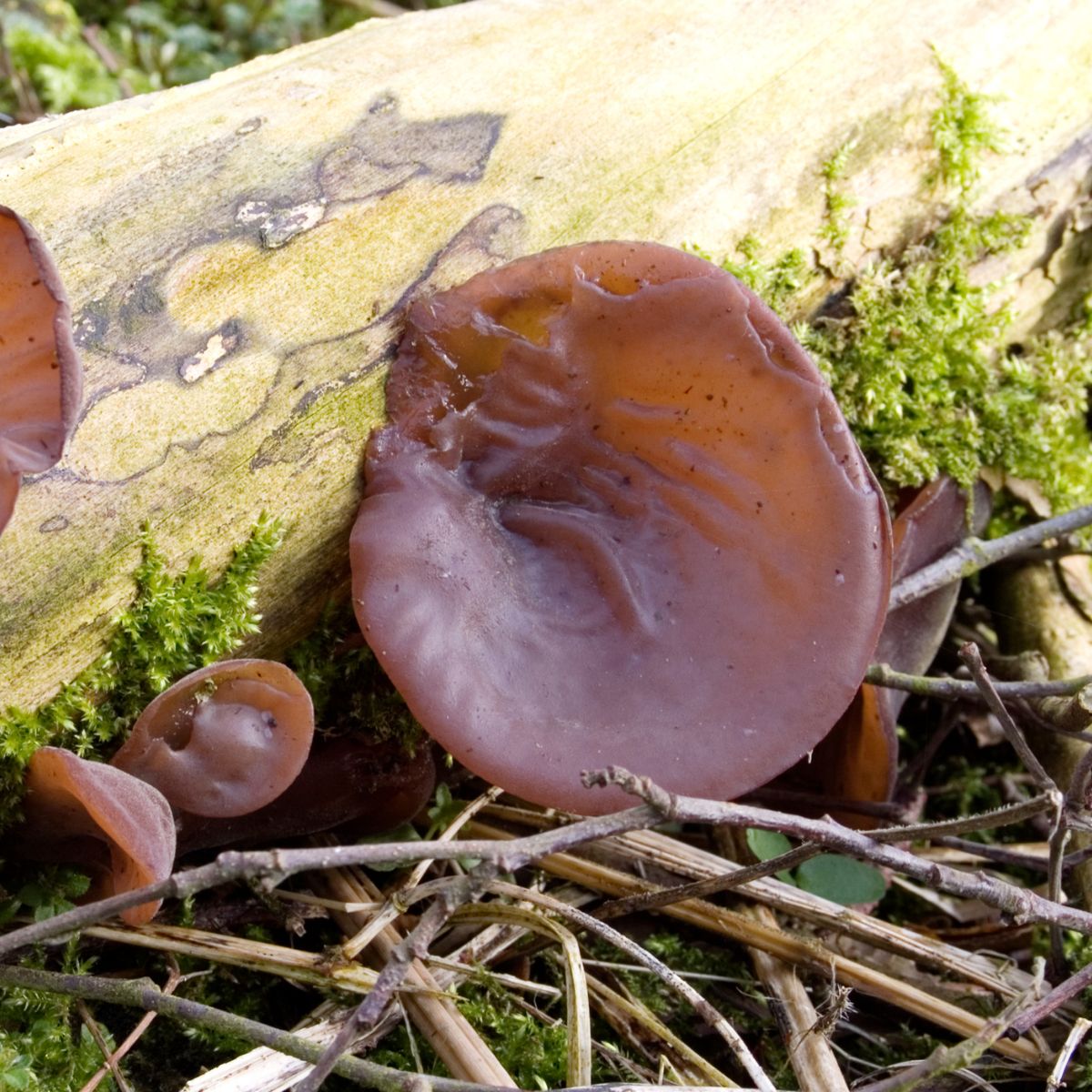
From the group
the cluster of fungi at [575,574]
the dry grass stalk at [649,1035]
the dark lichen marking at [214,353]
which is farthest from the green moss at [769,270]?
the dry grass stalk at [649,1035]

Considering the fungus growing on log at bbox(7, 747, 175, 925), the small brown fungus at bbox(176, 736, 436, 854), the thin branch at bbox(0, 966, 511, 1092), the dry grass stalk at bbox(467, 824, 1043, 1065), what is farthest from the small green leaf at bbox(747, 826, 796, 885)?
the fungus growing on log at bbox(7, 747, 175, 925)

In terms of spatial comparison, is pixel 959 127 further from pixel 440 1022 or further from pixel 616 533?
pixel 440 1022

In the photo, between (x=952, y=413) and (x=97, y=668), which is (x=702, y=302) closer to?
(x=952, y=413)

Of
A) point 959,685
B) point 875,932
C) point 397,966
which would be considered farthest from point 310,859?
point 959,685

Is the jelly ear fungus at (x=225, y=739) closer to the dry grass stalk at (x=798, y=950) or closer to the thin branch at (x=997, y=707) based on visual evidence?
the dry grass stalk at (x=798, y=950)

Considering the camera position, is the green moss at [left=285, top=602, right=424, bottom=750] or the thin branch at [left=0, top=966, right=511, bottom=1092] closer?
the thin branch at [left=0, top=966, right=511, bottom=1092]

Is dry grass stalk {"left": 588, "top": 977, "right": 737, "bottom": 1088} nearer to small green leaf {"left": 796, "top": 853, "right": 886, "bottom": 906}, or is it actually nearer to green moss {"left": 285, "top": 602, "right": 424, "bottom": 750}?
small green leaf {"left": 796, "top": 853, "right": 886, "bottom": 906}
